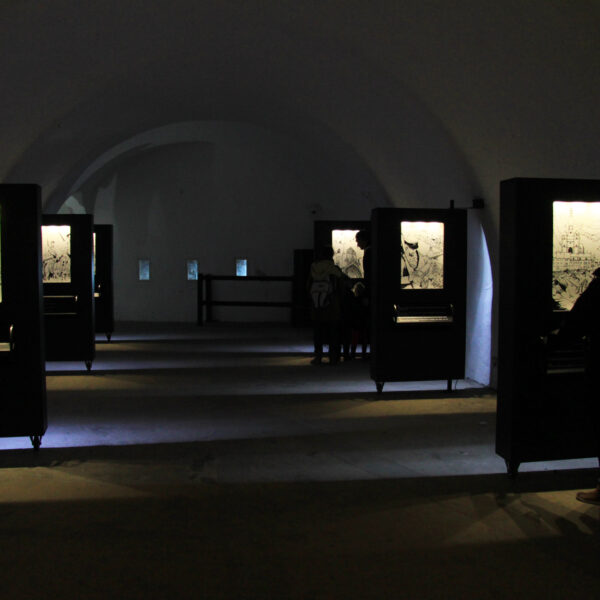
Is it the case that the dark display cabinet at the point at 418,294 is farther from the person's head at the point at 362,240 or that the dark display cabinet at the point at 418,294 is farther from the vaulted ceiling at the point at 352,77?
the person's head at the point at 362,240

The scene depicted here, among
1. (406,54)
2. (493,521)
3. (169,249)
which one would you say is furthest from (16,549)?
(169,249)

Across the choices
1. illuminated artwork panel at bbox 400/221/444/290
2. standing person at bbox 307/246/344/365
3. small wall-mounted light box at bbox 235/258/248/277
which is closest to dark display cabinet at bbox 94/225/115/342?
standing person at bbox 307/246/344/365

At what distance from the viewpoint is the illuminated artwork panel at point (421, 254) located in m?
8.26

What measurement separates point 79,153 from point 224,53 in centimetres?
402

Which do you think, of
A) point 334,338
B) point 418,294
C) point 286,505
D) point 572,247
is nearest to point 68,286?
point 334,338

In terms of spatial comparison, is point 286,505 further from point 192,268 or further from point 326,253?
point 192,268

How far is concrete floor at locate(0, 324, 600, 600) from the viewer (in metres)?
3.53

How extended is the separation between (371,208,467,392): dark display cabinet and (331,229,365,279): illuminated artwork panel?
11.1ft

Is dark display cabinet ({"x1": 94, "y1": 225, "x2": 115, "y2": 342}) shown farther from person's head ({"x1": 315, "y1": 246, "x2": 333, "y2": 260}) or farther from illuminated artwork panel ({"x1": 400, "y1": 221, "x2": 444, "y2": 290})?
illuminated artwork panel ({"x1": 400, "y1": 221, "x2": 444, "y2": 290})

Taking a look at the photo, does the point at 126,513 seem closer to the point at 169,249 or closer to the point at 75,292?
the point at 75,292

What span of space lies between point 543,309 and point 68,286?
7.43 m

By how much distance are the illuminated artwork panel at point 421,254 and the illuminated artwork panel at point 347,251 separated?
3373 mm

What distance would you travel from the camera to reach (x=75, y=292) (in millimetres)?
10320

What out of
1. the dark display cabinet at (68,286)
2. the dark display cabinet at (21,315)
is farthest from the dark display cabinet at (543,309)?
the dark display cabinet at (68,286)
